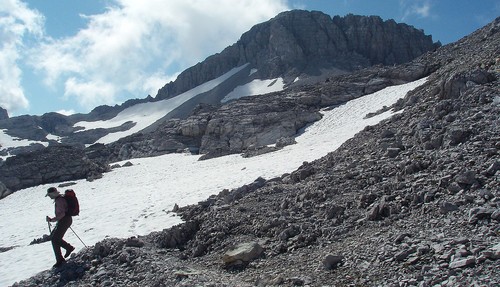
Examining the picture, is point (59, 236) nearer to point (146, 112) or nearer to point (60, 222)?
point (60, 222)

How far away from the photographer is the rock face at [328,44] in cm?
10319

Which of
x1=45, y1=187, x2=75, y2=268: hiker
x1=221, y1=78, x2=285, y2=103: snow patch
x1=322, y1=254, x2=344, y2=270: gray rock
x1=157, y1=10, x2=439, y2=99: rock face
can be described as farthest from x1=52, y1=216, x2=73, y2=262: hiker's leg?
x1=157, y1=10, x2=439, y2=99: rock face

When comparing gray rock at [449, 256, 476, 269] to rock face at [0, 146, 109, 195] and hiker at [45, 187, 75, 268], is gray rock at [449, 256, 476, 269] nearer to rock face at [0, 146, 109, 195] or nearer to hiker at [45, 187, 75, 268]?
hiker at [45, 187, 75, 268]

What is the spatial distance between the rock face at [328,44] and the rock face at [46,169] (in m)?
61.2

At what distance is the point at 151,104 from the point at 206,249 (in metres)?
124

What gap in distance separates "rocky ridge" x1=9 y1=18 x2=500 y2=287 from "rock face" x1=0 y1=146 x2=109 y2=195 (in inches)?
1261

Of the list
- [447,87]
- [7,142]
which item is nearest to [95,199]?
[447,87]

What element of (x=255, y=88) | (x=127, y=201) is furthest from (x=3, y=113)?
(x=127, y=201)

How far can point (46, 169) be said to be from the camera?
147 feet

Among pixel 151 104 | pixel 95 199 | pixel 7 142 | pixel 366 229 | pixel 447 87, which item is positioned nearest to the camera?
pixel 366 229

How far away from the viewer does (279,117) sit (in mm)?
48625

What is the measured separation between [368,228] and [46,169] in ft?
141

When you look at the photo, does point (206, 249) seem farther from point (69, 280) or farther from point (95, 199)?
point (95, 199)

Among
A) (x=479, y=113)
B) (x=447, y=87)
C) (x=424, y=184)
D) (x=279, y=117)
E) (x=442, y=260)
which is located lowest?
(x=442, y=260)
